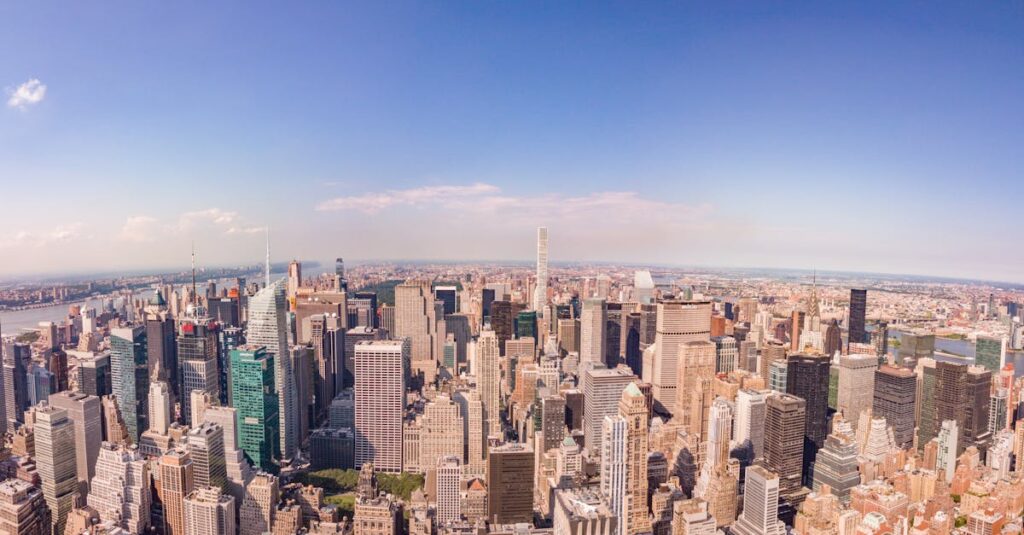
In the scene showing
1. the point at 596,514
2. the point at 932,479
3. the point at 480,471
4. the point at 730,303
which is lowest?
the point at 480,471

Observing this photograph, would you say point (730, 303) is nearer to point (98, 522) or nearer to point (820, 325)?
point (820, 325)

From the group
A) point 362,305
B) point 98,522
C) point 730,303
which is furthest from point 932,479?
point 362,305

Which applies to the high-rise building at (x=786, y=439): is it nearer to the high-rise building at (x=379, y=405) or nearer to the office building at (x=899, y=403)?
the office building at (x=899, y=403)

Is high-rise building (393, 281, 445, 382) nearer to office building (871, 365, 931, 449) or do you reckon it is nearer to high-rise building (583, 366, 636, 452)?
high-rise building (583, 366, 636, 452)

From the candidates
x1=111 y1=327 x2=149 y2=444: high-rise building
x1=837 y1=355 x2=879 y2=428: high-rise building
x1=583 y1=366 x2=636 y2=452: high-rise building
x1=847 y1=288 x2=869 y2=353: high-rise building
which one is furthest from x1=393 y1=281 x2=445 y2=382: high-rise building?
x1=847 y1=288 x2=869 y2=353: high-rise building

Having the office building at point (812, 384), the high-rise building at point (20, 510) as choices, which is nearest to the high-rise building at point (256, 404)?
the high-rise building at point (20, 510)

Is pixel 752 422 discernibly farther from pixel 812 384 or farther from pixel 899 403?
pixel 899 403
